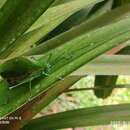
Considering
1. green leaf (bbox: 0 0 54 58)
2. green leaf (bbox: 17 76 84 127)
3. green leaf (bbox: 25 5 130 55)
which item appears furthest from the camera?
green leaf (bbox: 17 76 84 127)

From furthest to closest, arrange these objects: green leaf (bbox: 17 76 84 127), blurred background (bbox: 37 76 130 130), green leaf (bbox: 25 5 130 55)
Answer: blurred background (bbox: 37 76 130 130) < green leaf (bbox: 17 76 84 127) < green leaf (bbox: 25 5 130 55)

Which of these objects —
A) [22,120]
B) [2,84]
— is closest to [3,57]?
[2,84]

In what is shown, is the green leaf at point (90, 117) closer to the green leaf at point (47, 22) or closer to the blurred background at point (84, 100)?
the green leaf at point (47, 22)

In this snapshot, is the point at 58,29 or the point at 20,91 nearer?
the point at 20,91

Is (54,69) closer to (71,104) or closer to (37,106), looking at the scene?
(37,106)

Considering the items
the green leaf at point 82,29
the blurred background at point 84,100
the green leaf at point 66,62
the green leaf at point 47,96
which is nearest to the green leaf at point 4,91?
the green leaf at point 66,62

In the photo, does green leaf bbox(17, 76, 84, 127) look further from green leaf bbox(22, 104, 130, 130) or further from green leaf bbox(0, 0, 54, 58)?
green leaf bbox(0, 0, 54, 58)

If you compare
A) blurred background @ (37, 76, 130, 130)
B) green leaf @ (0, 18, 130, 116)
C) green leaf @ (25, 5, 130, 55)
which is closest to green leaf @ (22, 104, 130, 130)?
green leaf @ (25, 5, 130, 55)

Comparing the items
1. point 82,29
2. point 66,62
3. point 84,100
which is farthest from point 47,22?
point 84,100
